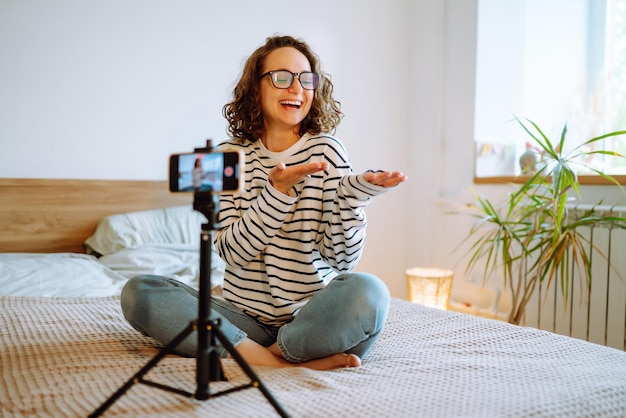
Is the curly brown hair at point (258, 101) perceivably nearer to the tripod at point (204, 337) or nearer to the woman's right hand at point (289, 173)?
the woman's right hand at point (289, 173)

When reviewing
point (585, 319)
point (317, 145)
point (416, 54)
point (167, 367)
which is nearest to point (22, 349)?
point (167, 367)

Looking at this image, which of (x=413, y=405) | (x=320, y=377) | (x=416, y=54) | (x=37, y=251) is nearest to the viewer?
(x=413, y=405)

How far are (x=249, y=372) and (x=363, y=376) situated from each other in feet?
1.01

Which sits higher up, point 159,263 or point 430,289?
point 159,263

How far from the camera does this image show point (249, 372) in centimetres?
85

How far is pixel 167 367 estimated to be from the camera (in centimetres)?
111

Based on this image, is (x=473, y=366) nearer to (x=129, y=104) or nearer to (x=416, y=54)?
(x=129, y=104)

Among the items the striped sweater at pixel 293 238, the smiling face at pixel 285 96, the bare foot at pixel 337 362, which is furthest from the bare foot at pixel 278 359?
the smiling face at pixel 285 96

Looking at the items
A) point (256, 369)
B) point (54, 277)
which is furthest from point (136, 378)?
point (54, 277)

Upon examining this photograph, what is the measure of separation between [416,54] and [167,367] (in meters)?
2.68

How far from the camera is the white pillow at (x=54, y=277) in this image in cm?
179

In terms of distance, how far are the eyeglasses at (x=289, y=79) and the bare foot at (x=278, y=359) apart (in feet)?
2.08

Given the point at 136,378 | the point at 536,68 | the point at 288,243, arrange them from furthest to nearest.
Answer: the point at 536,68
the point at 288,243
the point at 136,378

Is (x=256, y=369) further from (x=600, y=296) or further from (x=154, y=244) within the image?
(x=600, y=296)
